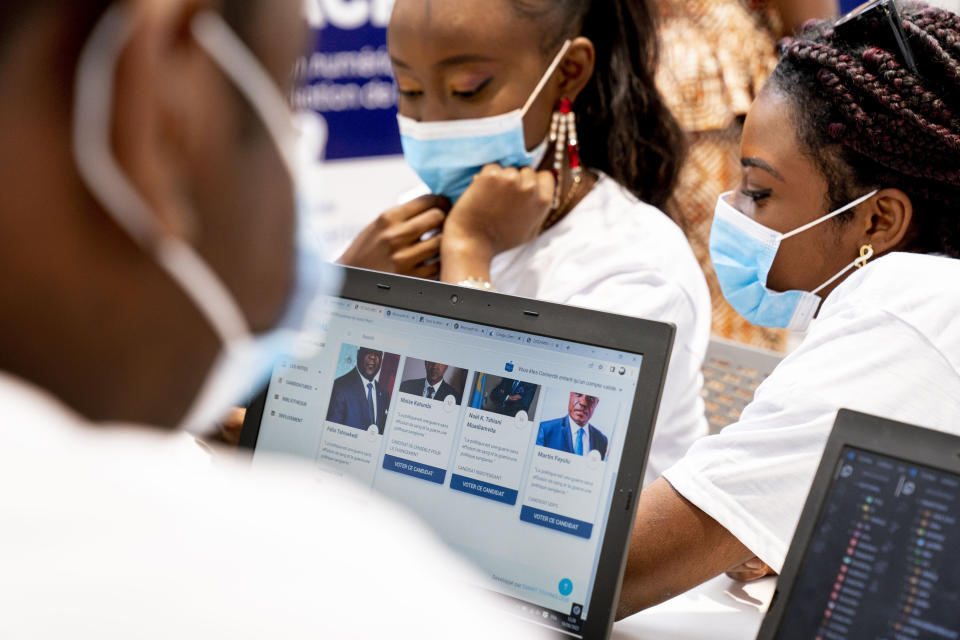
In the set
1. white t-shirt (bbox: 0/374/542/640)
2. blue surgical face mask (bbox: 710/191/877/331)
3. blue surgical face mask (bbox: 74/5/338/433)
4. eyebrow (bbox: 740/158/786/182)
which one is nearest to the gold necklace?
blue surgical face mask (bbox: 710/191/877/331)

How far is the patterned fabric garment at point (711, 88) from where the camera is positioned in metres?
1.94

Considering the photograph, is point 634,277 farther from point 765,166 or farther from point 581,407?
point 581,407

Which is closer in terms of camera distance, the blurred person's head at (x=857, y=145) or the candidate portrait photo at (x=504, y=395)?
the candidate portrait photo at (x=504, y=395)

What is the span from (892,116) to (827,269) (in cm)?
21

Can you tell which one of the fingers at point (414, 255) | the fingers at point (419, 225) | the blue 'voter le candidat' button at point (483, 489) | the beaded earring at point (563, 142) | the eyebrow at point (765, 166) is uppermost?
the beaded earring at point (563, 142)

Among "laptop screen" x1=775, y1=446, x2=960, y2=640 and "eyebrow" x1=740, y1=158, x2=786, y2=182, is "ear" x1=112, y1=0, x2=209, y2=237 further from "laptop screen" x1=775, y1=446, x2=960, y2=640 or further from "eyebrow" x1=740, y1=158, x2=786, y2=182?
"eyebrow" x1=740, y1=158, x2=786, y2=182

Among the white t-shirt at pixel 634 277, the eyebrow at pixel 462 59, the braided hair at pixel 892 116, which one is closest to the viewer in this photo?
the braided hair at pixel 892 116

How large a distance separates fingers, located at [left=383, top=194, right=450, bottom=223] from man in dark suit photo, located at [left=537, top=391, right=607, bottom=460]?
755 millimetres

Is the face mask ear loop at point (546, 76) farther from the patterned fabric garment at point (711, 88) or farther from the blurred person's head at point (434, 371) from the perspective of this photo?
the blurred person's head at point (434, 371)

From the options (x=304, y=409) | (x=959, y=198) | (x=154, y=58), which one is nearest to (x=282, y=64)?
(x=154, y=58)

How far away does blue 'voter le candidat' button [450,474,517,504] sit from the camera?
847 millimetres

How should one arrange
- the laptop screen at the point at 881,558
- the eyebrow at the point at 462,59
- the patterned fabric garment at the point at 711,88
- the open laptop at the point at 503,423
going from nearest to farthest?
1. the laptop screen at the point at 881,558
2. the open laptop at the point at 503,423
3. the eyebrow at the point at 462,59
4. the patterned fabric garment at the point at 711,88

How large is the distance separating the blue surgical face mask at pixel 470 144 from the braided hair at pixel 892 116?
419 millimetres

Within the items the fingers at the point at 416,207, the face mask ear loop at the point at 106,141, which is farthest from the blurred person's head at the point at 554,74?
the face mask ear loop at the point at 106,141
